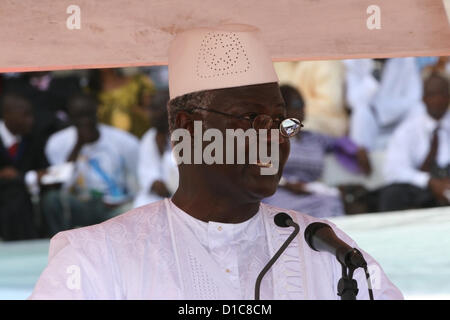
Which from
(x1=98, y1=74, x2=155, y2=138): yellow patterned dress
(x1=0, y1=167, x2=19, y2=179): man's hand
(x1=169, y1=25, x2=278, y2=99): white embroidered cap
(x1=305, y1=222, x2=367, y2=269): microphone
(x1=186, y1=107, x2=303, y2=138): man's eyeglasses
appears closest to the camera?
(x1=305, y1=222, x2=367, y2=269): microphone

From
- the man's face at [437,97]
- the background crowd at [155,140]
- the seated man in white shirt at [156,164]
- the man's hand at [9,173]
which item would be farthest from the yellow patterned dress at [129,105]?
the man's face at [437,97]

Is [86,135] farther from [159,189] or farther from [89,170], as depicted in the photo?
[159,189]

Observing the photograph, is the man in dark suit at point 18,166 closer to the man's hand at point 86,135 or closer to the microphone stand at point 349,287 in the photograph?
the man's hand at point 86,135

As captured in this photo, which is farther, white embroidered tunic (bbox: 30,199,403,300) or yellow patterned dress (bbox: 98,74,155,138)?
yellow patterned dress (bbox: 98,74,155,138)

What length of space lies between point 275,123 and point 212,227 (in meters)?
0.42

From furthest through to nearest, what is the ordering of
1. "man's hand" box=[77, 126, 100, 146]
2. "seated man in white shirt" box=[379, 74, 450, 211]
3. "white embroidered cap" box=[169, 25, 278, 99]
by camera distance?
"man's hand" box=[77, 126, 100, 146] < "seated man in white shirt" box=[379, 74, 450, 211] < "white embroidered cap" box=[169, 25, 278, 99]

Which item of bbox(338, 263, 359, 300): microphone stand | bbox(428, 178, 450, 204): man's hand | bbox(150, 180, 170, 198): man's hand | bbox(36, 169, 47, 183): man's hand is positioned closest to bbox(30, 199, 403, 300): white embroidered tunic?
bbox(338, 263, 359, 300): microphone stand

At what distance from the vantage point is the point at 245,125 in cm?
291

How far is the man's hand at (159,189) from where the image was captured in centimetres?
776

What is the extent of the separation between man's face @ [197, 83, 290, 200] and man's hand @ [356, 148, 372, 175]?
4875 millimetres

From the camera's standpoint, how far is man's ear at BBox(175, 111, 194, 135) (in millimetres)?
3068

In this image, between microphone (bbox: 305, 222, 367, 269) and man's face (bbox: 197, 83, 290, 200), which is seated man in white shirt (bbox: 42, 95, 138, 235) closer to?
man's face (bbox: 197, 83, 290, 200)

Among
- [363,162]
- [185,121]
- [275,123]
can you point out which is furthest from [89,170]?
[275,123]

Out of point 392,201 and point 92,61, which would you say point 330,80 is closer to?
point 392,201
